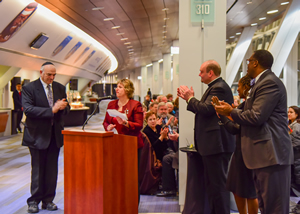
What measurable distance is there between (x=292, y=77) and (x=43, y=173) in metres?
12.4

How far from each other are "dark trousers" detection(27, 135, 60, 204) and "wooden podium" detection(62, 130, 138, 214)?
1229mm

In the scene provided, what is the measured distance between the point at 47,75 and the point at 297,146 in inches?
131

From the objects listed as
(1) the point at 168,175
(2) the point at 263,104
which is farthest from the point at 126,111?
(2) the point at 263,104

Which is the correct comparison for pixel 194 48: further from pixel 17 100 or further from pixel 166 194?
pixel 17 100

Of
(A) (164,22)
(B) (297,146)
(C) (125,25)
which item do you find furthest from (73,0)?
(B) (297,146)

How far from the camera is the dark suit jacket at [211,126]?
3.12 m

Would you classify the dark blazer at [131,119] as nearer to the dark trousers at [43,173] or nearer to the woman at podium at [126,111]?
the woman at podium at [126,111]

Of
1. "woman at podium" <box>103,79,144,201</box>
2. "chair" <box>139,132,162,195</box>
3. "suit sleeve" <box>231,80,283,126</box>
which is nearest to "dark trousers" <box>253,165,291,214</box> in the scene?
"suit sleeve" <box>231,80,283,126</box>

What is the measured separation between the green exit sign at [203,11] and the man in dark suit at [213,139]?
964 mm

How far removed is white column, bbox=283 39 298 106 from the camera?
1341 cm

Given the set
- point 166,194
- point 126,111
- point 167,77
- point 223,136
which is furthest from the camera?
point 167,77

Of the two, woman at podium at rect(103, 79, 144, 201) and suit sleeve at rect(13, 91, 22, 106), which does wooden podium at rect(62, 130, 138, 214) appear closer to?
woman at podium at rect(103, 79, 144, 201)

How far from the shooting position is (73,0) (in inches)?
336

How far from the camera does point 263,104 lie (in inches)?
96.6
